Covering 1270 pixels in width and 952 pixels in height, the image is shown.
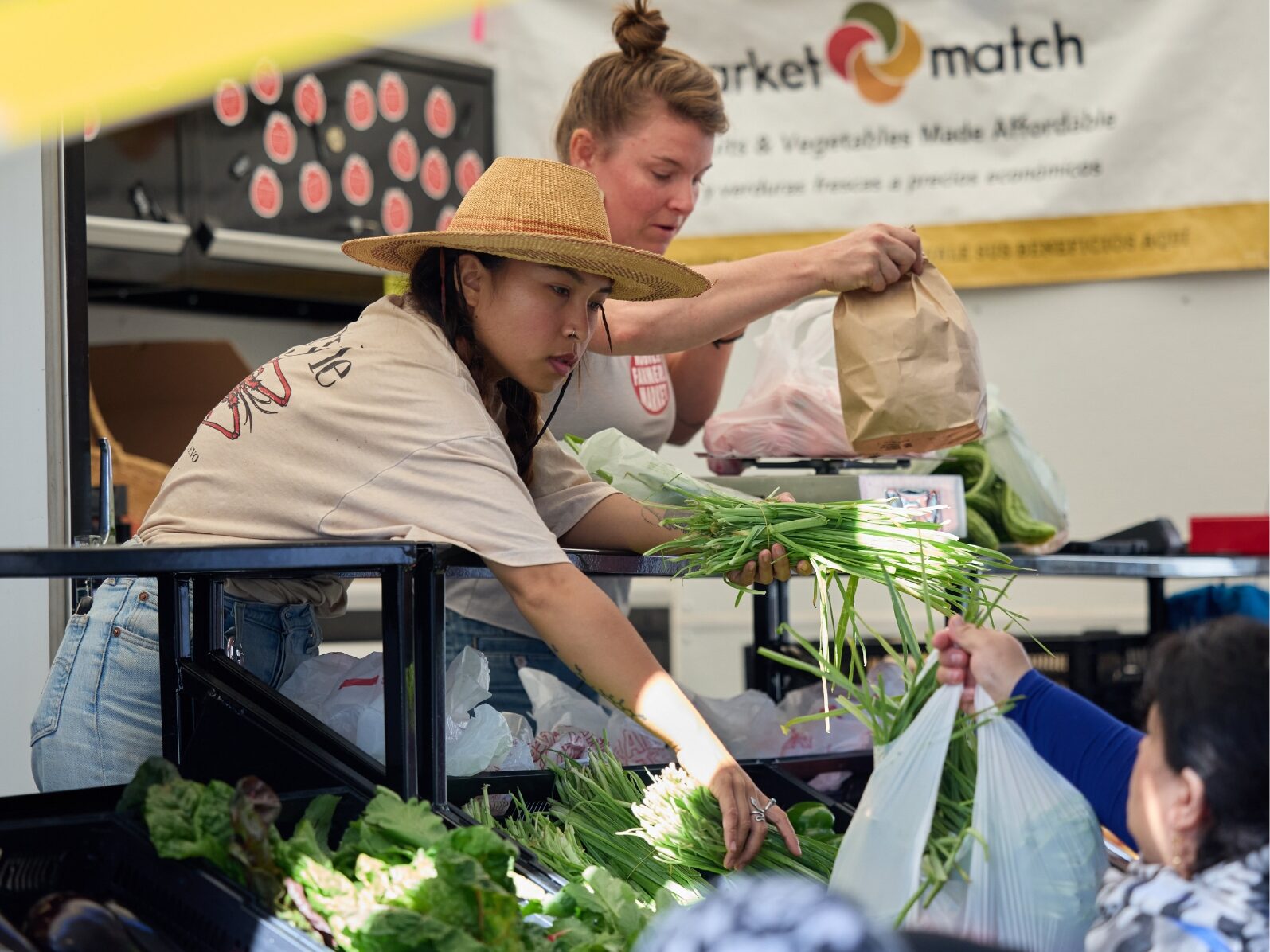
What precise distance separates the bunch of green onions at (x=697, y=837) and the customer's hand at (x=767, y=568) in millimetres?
287

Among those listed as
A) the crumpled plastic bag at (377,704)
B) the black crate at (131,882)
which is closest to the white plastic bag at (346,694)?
the crumpled plastic bag at (377,704)

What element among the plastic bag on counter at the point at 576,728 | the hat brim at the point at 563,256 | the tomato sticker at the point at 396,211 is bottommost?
the plastic bag on counter at the point at 576,728

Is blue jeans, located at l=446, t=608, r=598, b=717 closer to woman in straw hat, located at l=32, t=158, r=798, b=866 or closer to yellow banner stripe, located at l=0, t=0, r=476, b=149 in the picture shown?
→ woman in straw hat, located at l=32, t=158, r=798, b=866

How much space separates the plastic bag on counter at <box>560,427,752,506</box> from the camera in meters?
2.29

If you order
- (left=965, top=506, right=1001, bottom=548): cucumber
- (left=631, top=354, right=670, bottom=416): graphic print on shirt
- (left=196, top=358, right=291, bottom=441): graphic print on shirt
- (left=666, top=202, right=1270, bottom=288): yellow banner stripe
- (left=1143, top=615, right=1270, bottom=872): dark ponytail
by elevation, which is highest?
(left=666, top=202, right=1270, bottom=288): yellow banner stripe

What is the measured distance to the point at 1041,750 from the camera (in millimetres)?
1600

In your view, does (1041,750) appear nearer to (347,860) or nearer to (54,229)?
(347,860)

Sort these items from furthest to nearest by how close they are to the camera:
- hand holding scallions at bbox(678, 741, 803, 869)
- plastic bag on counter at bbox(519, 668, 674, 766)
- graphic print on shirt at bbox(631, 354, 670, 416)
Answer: graphic print on shirt at bbox(631, 354, 670, 416) < plastic bag on counter at bbox(519, 668, 674, 766) < hand holding scallions at bbox(678, 741, 803, 869)

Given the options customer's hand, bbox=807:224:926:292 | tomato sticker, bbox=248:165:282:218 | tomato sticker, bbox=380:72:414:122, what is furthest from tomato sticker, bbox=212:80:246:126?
customer's hand, bbox=807:224:926:292

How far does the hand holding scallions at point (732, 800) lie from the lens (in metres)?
1.74

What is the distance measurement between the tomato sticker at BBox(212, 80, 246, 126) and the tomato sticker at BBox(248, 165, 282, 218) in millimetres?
179

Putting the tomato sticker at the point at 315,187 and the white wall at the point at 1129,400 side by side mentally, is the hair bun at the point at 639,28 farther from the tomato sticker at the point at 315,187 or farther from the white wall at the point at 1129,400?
the tomato sticker at the point at 315,187

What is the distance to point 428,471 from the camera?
1812 millimetres

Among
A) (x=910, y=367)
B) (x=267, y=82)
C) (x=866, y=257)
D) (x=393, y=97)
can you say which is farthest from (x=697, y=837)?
(x=393, y=97)
